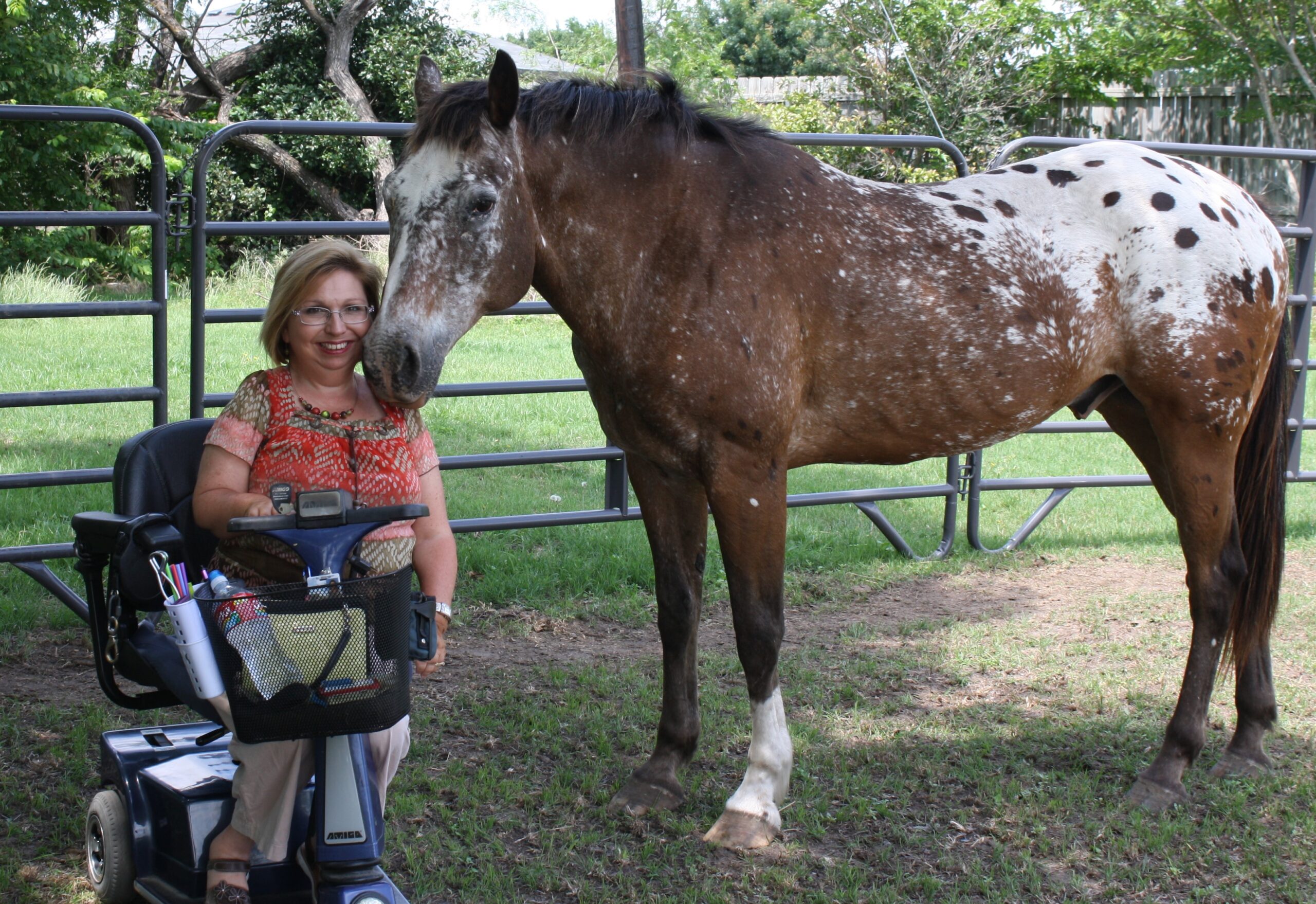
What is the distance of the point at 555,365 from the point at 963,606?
4598 mm

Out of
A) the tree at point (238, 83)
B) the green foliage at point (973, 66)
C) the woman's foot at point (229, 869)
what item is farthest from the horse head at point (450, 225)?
the green foliage at point (973, 66)

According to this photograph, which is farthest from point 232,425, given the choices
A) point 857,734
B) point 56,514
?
point 56,514

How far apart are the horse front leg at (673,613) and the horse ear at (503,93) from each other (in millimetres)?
972

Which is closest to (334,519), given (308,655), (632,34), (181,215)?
(308,655)

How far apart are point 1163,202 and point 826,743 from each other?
1.82 m

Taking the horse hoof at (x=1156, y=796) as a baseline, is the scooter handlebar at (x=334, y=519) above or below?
above

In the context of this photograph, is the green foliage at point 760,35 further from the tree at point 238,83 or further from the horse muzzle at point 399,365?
the horse muzzle at point 399,365

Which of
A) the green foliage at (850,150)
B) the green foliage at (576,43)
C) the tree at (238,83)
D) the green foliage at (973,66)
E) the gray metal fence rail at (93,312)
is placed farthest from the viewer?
the green foliage at (576,43)

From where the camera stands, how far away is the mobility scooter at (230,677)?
182cm

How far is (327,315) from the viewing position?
2230 millimetres

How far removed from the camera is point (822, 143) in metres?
4.46

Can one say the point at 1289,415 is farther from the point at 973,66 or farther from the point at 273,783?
the point at 973,66

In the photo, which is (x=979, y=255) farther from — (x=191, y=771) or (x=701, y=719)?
(x=191, y=771)

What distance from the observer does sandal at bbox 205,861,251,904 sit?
2.06 metres
